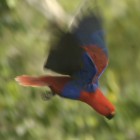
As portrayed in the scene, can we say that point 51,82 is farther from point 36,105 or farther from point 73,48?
point 36,105

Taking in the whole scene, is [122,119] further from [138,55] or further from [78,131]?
[138,55]

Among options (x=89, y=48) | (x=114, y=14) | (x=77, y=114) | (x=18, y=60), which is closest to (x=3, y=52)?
(x=18, y=60)

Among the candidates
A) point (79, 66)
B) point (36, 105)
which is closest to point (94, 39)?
point (79, 66)

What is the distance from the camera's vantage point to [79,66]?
882 millimetres

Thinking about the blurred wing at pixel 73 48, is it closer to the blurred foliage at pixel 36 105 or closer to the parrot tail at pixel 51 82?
the parrot tail at pixel 51 82

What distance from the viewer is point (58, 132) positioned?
2615 millimetres

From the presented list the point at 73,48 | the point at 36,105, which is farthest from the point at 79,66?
the point at 36,105

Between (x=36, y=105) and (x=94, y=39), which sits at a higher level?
(x=94, y=39)

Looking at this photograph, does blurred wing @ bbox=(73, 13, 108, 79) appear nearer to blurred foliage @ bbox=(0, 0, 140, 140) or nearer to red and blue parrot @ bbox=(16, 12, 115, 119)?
red and blue parrot @ bbox=(16, 12, 115, 119)

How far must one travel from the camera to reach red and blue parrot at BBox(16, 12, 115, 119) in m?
0.84

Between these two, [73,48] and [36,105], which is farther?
[36,105]

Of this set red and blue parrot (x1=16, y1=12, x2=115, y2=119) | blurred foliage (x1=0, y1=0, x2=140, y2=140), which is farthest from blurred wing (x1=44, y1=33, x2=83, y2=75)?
blurred foliage (x1=0, y1=0, x2=140, y2=140)

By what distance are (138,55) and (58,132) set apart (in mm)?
1016

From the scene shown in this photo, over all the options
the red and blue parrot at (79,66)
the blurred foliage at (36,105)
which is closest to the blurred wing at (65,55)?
the red and blue parrot at (79,66)
